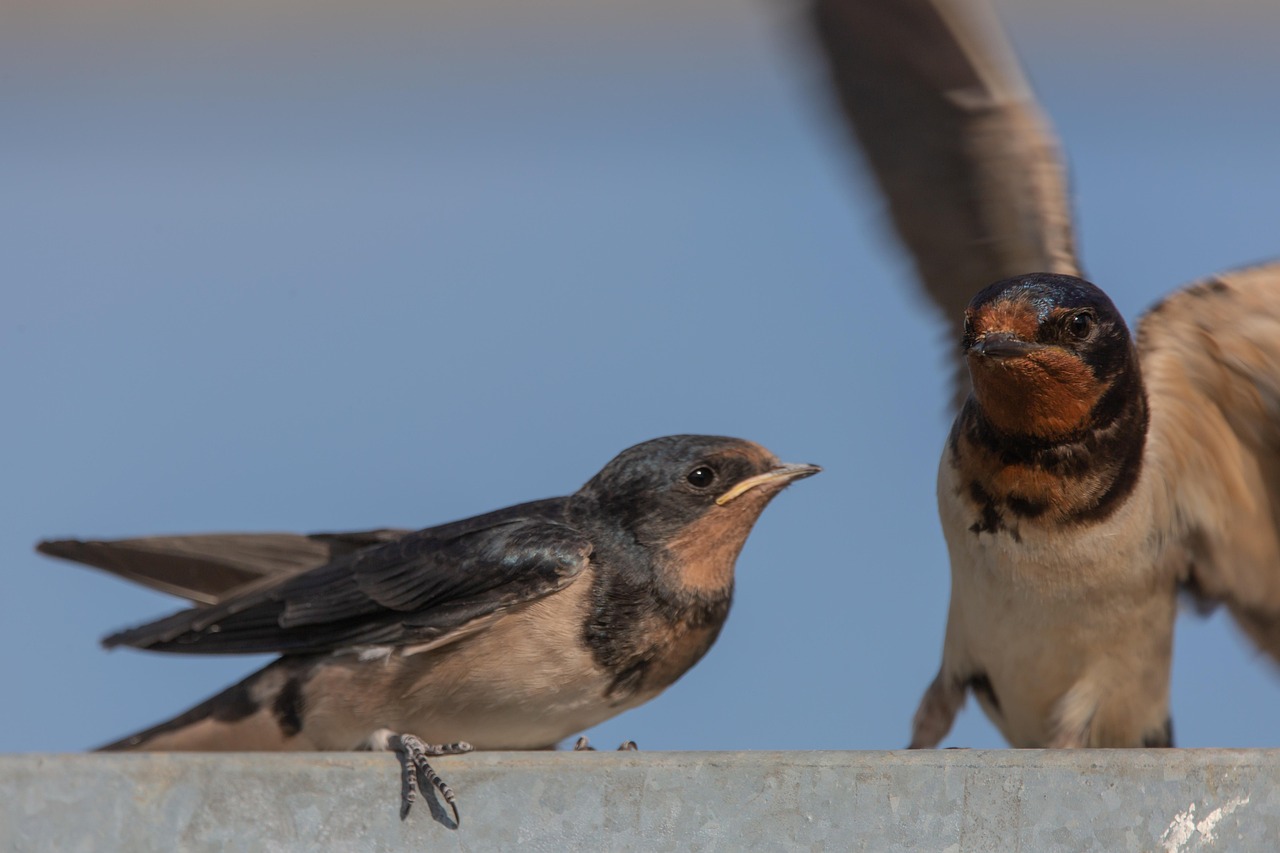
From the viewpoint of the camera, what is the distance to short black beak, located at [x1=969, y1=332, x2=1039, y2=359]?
8.72ft

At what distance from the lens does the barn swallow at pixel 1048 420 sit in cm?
289

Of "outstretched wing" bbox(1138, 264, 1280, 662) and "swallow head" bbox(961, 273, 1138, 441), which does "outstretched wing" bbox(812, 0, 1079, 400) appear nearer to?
"outstretched wing" bbox(1138, 264, 1280, 662)

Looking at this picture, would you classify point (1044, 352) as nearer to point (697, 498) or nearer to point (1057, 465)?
point (1057, 465)

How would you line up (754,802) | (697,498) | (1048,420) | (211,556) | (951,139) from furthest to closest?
(951,139), (211,556), (697,498), (1048,420), (754,802)

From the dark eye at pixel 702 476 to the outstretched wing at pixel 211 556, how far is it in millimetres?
701

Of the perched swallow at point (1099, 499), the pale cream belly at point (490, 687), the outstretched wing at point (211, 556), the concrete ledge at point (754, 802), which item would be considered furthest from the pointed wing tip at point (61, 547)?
the perched swallow at point (1099, 499)

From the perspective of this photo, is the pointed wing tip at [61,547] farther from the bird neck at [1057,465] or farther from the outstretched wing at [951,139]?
the outstretched wing at [951,139]

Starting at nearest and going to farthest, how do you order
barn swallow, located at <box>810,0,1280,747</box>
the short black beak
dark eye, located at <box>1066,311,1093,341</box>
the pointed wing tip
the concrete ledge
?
the concrete ledge → the short black beak → dark eye, located at <box>1066,311,1093,341</box> → barn swallow, located at <box>810,0,1280,747</box> → the pointed wing tip

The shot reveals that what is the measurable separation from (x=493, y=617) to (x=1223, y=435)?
163cm

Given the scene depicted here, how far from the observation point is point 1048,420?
2.89 metres

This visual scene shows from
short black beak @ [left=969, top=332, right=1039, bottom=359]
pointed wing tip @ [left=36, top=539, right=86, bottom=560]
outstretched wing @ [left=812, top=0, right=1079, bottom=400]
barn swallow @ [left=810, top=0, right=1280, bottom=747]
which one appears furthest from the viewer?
outstretched wing @ [left=812, top=0, right=1079, bottom=400]

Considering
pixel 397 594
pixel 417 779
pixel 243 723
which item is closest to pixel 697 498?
pixel 397 594

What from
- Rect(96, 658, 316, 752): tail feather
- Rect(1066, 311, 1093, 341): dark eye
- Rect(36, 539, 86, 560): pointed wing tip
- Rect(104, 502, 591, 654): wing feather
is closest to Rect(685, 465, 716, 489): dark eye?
Rect(104, 502, 591, 654): wing feather

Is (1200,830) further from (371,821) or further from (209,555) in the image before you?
(209,555)
